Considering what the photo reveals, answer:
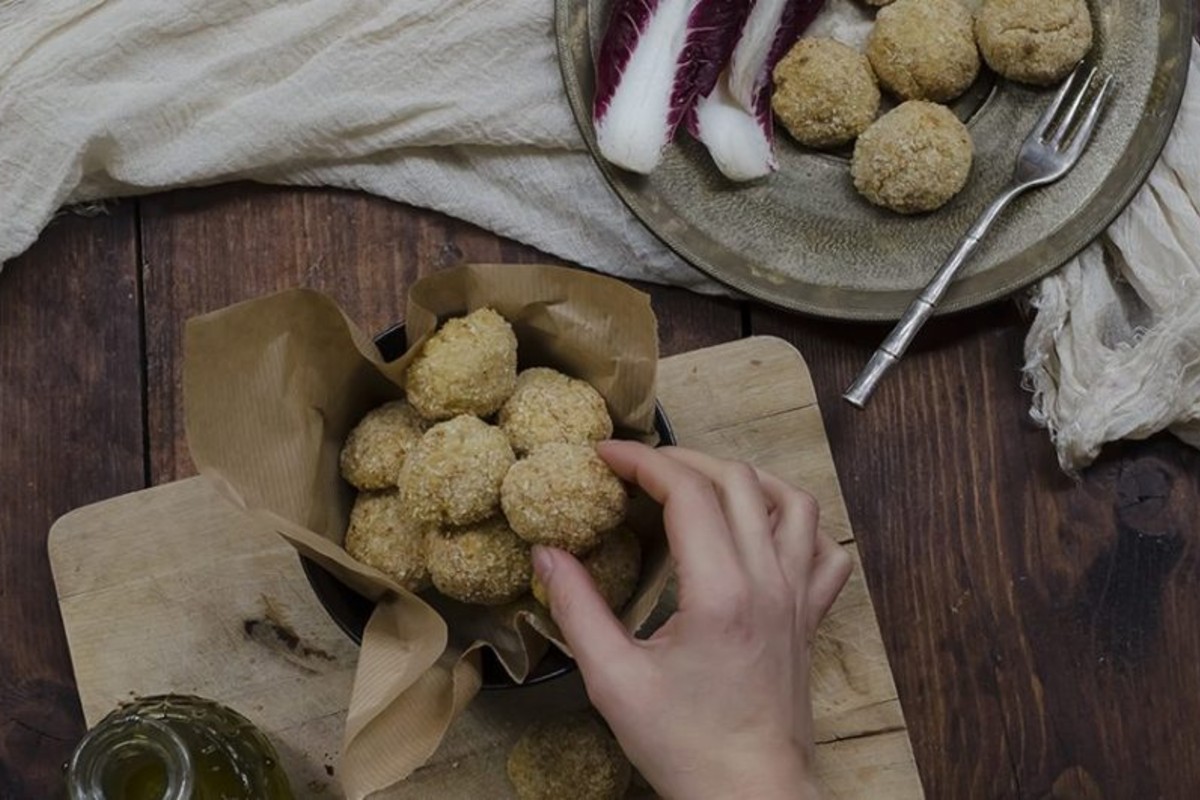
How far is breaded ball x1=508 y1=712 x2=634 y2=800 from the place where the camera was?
1.13 metres

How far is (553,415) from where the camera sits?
41.9 inches

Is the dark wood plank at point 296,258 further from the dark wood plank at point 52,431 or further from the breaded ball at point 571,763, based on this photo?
the breaded ball at point 571,763

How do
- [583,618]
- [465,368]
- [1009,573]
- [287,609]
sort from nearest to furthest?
[583,618] < [465,368] < [287,609] < [1009,573]

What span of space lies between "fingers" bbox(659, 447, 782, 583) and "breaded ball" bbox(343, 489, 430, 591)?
0.21 meters

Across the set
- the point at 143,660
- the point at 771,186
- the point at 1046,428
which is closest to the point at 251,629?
the point at 143,660

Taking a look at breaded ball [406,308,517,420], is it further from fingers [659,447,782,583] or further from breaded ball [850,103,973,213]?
breaded ball [850,103,973,213]

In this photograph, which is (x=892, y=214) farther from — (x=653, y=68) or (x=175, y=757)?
(x=175, y=757)

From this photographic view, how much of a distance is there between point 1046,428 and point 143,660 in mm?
807

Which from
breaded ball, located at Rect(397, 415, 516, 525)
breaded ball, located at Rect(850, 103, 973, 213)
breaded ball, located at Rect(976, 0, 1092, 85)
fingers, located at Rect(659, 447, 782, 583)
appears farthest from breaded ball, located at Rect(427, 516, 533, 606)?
breaded ball, located at Rect(976, 0, 1092, 85)

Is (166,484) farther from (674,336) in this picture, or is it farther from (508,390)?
(674,336)

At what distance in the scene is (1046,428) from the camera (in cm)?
132

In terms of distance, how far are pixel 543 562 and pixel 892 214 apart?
51 centimetres

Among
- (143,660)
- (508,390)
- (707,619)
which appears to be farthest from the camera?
(143,660)

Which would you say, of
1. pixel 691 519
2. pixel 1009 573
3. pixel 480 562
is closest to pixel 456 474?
pixel 480 562
